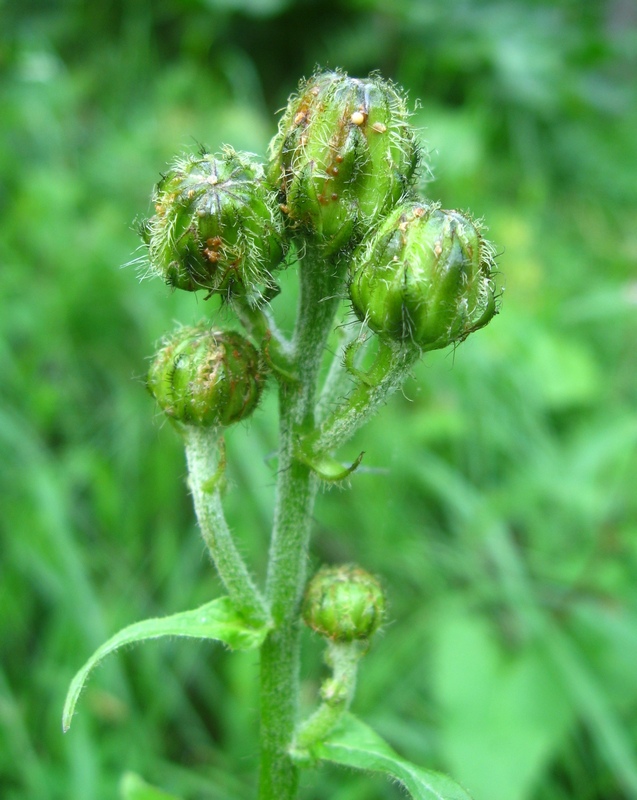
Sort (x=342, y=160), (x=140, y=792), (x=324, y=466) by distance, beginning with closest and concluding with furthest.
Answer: (x=342, y=160) < (x=324, y=466) < (x=140, y=792)

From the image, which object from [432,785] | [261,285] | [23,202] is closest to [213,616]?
[432,785]

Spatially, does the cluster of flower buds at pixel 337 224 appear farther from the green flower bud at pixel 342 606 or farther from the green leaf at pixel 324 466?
the green flower bud at pixel 342 606

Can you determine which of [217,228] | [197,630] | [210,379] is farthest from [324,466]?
[217,228]

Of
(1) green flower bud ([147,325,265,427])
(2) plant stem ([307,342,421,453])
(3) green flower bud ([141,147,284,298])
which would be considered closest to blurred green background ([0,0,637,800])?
(1) green flower bud ([147,325,265,427])

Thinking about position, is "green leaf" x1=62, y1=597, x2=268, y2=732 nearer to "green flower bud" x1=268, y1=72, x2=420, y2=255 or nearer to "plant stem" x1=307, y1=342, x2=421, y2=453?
"plant stem" x1=307, y1=342, x2=421, y2=453

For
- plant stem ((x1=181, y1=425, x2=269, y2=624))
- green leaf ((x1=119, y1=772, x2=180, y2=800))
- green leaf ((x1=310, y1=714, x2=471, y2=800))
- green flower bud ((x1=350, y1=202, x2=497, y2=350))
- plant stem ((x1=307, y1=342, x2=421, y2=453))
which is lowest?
green leaf ((x1=119, y1=772, x2=180, y2=800))

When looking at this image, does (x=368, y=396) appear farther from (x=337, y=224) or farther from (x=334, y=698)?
(x=334, y=698)
